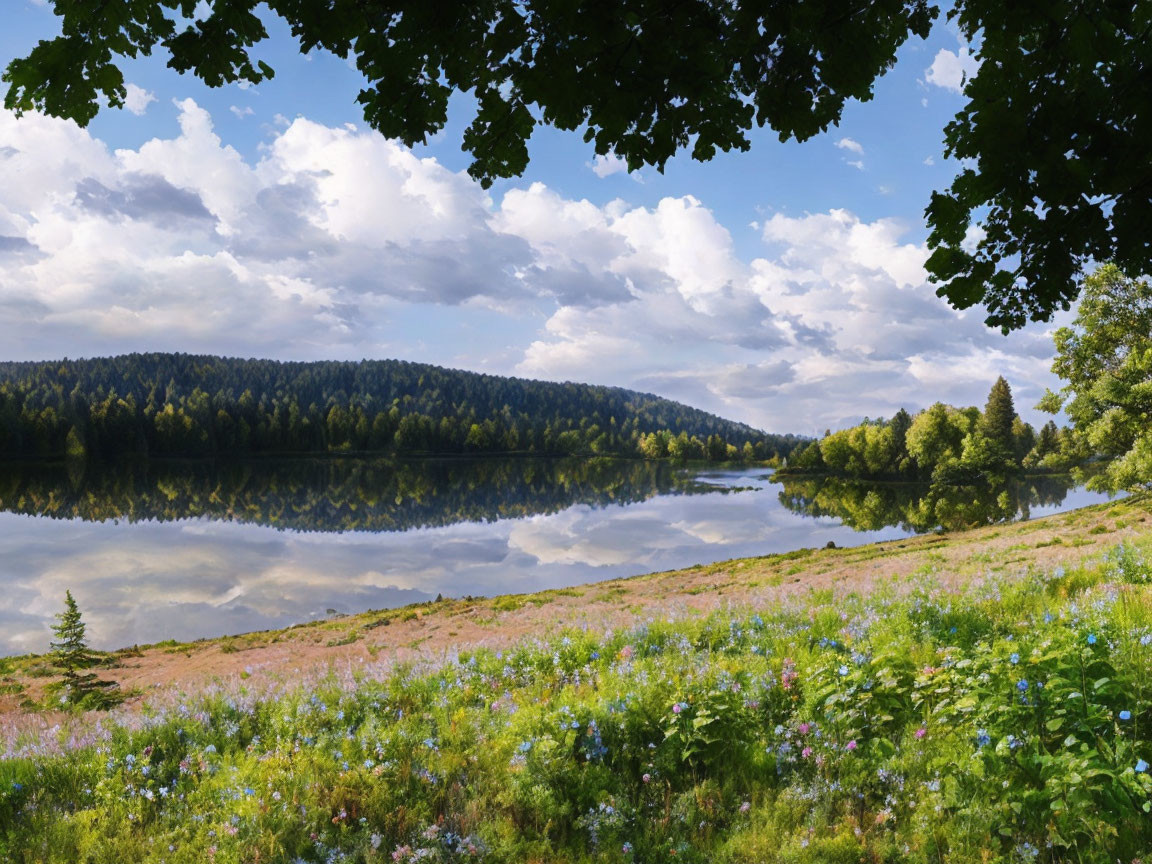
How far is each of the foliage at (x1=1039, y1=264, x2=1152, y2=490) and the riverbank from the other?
365 cm

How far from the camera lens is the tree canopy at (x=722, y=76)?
3.27 meters

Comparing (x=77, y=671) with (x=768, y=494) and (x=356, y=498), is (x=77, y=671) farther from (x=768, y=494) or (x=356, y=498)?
(x=768, y=494)

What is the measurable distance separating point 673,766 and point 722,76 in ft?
16.1

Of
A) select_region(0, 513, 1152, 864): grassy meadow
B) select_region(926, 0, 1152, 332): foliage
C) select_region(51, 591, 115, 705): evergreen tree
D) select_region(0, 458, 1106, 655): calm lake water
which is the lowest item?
select_region(0, 458, 1106, 655): calm lake water

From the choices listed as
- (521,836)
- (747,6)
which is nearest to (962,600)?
(521,836)

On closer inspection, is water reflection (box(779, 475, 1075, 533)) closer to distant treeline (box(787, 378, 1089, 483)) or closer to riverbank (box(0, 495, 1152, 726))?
distant treeline (box(787, 378, 1089, 483))

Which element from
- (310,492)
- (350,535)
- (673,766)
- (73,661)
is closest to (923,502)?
(350,535)

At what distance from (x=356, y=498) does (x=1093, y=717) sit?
8351 cm

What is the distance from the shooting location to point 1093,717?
386 cm

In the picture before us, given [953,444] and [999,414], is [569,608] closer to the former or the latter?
[953,444]

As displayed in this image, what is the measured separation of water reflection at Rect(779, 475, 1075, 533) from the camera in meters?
55.6

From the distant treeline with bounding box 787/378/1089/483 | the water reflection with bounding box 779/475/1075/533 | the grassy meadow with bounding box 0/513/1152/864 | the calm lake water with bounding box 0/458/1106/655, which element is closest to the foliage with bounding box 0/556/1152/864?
the grassy meadow with bounding box 0/513/1152/864

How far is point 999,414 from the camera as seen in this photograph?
96000 millimetres

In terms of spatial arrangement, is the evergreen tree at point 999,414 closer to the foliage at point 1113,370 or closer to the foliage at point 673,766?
the foliage at point 1113,370
